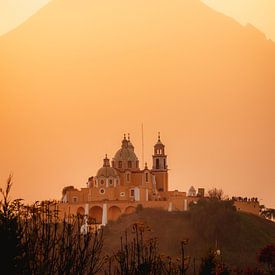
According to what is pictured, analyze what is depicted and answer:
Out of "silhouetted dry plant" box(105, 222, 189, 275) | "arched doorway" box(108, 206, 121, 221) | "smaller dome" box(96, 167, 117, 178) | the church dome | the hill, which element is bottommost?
"silhouetted dry plant" box(105, 222, 189, 275)

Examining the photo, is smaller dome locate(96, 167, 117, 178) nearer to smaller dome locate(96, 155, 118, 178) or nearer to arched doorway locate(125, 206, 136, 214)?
smaller dome locate(96, 155, 118, 178)

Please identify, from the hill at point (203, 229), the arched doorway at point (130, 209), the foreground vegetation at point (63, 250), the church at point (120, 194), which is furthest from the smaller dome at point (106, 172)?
the foreground vegetation at point (63, 250)

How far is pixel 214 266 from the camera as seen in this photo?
21.4 meters

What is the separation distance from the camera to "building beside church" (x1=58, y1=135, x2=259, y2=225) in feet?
194

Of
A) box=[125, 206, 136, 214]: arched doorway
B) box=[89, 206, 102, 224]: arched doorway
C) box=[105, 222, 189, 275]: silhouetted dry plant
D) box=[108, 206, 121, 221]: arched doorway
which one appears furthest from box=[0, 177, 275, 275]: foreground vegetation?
box=[89, 206, 102, 224]: arched doorway

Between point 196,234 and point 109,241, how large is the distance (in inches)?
198

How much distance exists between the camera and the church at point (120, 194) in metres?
59.1

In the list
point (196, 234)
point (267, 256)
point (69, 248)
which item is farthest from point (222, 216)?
point (69, 248)

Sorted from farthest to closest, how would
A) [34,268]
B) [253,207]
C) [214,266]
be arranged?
[253,207] → [214,266] → [34,268]

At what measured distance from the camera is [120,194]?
2377 inches

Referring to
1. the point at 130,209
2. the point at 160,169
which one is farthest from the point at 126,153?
the point at 130,209

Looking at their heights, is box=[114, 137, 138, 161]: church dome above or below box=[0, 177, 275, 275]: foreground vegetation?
above

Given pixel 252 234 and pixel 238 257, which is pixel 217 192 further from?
pixel 238 257

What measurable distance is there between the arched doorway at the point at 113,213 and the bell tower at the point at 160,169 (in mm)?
4298
